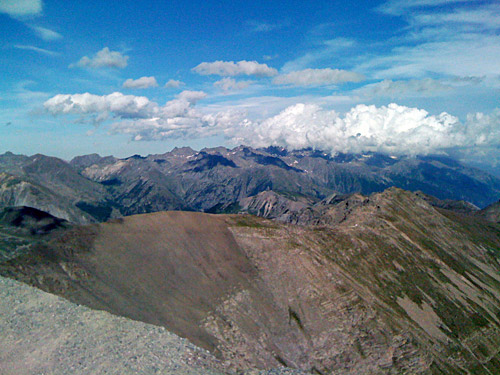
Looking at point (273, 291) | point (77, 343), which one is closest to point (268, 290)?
point (273, 291)

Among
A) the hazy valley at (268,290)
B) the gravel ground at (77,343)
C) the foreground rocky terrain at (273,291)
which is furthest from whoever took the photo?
the foreground rocky terrain at (273,291)

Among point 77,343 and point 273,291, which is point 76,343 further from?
point 273,291

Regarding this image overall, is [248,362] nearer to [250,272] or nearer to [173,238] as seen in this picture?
[250,272]

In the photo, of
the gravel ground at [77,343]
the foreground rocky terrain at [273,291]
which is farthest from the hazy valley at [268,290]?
the gravel ground at [77,343]

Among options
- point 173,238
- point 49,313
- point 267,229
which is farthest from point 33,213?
point 49,313

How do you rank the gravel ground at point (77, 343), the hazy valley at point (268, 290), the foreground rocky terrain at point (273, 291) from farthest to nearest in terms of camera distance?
the foreground rocky terrain at point (273, 291), the hazy valley at point (268, 290), the gravel ground at point (77, 343)

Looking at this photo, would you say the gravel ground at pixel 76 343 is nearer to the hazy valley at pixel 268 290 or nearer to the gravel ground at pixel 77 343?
the gravel ground at pixel 77 343

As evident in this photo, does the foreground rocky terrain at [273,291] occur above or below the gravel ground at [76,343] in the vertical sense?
below
